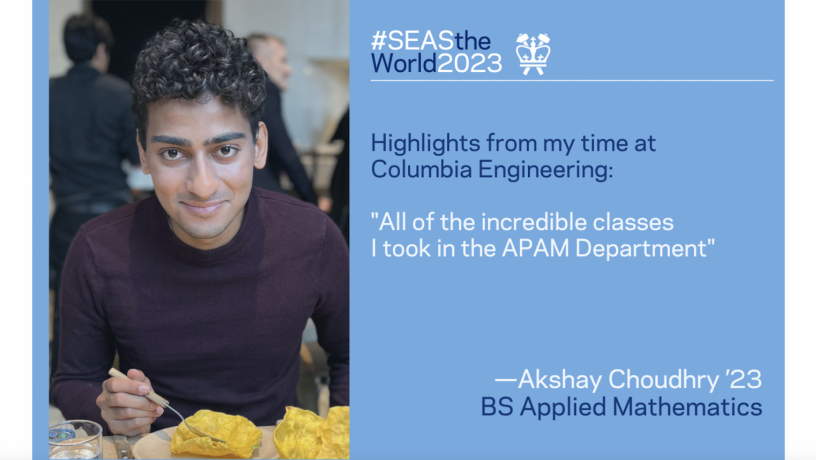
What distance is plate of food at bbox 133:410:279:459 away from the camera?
116cm

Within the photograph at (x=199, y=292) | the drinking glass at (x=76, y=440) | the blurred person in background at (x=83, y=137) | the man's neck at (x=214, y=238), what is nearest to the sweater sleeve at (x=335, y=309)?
the photograph at (x=199, y=292)

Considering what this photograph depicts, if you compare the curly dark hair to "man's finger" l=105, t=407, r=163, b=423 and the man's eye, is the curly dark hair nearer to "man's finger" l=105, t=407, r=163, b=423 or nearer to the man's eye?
the man's eye

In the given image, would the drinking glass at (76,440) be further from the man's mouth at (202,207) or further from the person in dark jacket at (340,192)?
the person in dark jacket at (340,192)

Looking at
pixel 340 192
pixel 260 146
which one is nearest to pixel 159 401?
pixel 260 146

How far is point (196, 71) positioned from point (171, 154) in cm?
15

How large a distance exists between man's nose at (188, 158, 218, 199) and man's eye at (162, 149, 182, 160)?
0.11ft

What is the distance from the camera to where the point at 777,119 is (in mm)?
1254

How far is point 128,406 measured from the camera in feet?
4.03

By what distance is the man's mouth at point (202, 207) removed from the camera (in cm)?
137

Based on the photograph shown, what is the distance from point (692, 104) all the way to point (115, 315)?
1.05m

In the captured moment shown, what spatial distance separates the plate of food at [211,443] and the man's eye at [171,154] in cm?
44

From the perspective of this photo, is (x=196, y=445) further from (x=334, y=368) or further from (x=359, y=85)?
(x=359, y=85)

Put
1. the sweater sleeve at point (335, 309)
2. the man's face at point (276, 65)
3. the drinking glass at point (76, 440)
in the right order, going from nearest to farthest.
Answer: the drinking glass at point (76, 440) → the sweater sleeve at point (335, 309) → the man's face at point (276, 65)

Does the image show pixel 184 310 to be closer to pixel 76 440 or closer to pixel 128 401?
pixel 128 401
